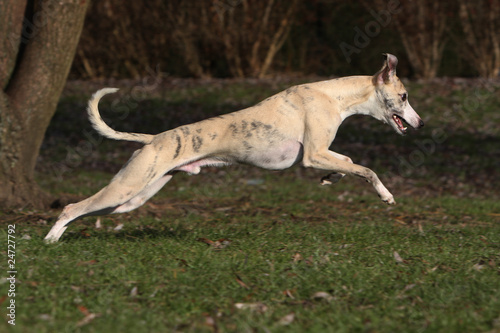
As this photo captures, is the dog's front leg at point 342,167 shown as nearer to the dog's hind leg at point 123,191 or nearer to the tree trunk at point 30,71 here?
the dog's hind leg at point 123,191

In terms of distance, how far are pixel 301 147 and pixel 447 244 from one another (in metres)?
1.66

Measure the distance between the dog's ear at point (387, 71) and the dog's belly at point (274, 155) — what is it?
39.9 inches

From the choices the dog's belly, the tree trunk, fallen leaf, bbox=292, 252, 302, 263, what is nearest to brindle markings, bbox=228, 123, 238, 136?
the dog's belly

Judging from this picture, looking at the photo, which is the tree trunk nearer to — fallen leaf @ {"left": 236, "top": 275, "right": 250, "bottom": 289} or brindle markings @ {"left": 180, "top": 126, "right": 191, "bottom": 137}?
brindle markings @ {"left": 180, "top": 126, "right": 191, "bottom": 137}

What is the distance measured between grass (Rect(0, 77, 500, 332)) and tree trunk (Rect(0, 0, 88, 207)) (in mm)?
586

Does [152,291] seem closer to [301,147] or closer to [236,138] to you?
[236,138]

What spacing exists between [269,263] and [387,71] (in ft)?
7.51

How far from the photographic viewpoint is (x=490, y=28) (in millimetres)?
17203

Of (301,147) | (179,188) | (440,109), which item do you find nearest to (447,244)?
(301,147)

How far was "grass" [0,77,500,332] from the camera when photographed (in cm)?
407

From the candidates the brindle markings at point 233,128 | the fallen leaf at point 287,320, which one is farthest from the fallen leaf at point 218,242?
the fallen leaf at point 287,320

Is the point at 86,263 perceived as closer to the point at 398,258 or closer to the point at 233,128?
the point at 233,128

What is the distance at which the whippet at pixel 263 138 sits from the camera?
5.75 meters

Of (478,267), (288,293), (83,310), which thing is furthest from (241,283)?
(478,267)
